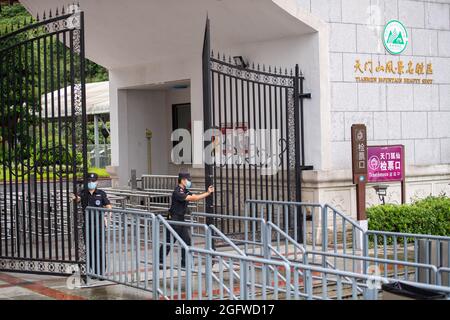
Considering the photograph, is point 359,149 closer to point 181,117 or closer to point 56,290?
point 56,290

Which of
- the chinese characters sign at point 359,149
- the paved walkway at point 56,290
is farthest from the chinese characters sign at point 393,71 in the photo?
the paved walkway at point 56,290

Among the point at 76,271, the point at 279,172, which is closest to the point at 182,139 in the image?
the point at 279,172

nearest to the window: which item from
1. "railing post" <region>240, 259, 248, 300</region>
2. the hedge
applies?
the hedge

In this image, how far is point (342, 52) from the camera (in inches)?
576

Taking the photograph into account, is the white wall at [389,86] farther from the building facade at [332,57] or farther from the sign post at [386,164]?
the sign post at [386,164]

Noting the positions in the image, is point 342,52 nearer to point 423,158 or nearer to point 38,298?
point 423,158

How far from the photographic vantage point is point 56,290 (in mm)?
10172

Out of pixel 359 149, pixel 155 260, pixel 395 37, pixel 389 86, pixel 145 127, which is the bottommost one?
pixel 155 260

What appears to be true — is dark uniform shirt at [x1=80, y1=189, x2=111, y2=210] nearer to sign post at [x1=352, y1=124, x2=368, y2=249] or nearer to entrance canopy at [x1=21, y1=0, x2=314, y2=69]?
sign post at [x1=352, y1=124, x2=368, y2=249]

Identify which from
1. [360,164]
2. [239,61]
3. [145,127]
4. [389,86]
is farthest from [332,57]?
[145,127]

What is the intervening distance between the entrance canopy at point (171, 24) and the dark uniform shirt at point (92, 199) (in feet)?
16.4

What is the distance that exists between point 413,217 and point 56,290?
7.11m
